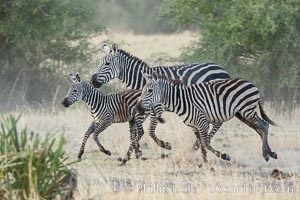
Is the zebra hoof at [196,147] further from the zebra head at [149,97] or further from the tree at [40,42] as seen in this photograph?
the tree at [40,42]

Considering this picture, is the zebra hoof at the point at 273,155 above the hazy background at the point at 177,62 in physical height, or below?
below

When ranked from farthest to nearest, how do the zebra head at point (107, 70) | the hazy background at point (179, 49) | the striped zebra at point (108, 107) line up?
1. the hazy background at point (179, 49)
2. the zebra head at point (107, 70)
3. the striped zebra at point (108, 107)

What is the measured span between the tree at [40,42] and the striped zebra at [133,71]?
24.2ft

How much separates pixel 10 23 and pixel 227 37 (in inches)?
229

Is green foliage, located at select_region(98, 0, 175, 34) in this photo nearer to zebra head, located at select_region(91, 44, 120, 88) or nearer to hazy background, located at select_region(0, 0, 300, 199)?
hazy background, located at select_region(0, 0, 300, 199)

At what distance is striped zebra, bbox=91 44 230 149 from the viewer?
14.9 m

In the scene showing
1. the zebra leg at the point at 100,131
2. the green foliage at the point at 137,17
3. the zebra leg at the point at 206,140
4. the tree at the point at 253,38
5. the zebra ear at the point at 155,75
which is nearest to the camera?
the zebra leg at the point at 206,140

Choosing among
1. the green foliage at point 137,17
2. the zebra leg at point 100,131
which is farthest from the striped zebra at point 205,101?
the green foliage at point 137,17

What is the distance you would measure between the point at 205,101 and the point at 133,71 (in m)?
1.94

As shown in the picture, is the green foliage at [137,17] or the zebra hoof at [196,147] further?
the green foliage at [137,17]

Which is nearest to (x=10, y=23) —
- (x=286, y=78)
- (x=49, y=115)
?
(x=49, y=115)

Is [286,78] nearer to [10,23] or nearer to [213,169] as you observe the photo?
[10,23]

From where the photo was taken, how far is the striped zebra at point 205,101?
43.4 feet

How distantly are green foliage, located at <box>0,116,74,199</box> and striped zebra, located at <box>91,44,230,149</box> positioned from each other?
23.4ft
